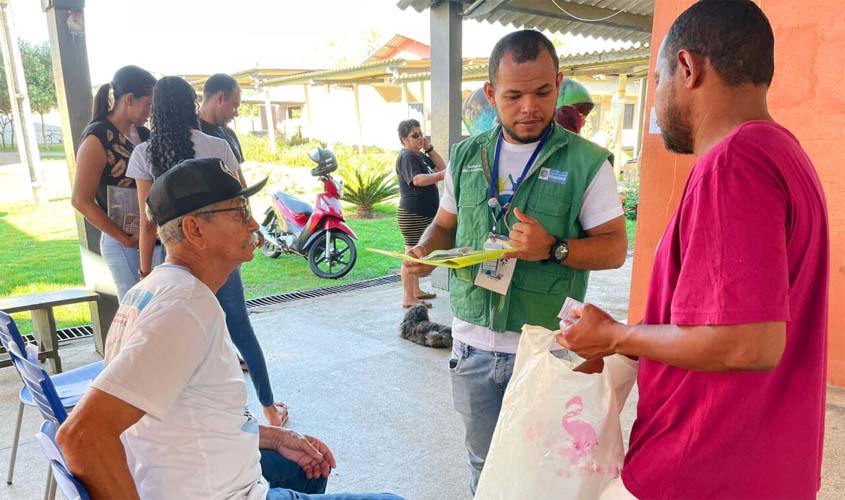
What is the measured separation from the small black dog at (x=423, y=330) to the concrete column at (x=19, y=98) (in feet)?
29.6

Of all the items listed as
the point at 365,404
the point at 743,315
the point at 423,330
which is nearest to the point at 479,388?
the point at 743,315

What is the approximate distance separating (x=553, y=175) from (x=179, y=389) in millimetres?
1200

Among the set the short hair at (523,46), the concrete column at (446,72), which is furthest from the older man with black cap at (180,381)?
the concrete column at (446,72)

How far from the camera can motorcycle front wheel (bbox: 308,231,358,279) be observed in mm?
6938

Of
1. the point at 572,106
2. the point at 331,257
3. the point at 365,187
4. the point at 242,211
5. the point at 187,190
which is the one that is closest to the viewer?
the point at 187,190

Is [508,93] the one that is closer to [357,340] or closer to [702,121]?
[702,121]

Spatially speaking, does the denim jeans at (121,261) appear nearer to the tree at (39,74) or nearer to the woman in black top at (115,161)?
the woman in black top at (115,161)

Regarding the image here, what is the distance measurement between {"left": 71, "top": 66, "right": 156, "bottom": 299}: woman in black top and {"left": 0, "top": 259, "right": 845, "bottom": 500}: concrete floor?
3.75 ft

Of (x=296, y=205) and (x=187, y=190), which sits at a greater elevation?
(x=187, y=190)

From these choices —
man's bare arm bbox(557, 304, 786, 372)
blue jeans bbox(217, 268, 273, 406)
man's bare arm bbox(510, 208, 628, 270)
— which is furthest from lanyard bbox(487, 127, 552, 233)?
blue jeans bbox(217, 268, 273, 406)

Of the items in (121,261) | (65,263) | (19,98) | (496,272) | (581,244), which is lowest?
(65,263)

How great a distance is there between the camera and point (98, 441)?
1172 mm

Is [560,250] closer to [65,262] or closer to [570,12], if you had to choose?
[570,12]

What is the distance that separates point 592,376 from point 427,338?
3.24 metres
